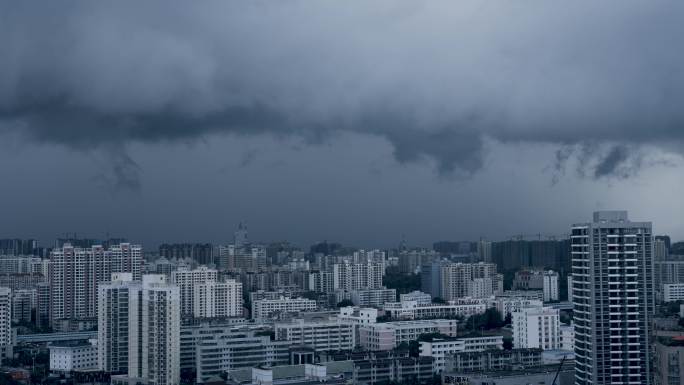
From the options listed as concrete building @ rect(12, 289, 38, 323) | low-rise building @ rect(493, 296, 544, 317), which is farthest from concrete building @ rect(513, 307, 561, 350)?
concrete building @ rect(12, 289, 38, 323)

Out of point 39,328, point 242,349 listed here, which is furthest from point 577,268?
point 39,328

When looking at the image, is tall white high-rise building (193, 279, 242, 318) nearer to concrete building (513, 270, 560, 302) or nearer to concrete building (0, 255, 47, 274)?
concrete building (0, 255, 47, 274)

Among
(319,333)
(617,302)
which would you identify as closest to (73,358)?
(319,333)

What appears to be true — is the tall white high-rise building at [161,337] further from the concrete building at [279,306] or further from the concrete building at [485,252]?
the concrete building at [485,252]

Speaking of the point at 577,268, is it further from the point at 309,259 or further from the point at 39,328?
the point at 309,259

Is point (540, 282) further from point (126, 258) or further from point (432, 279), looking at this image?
point (126, 258)
